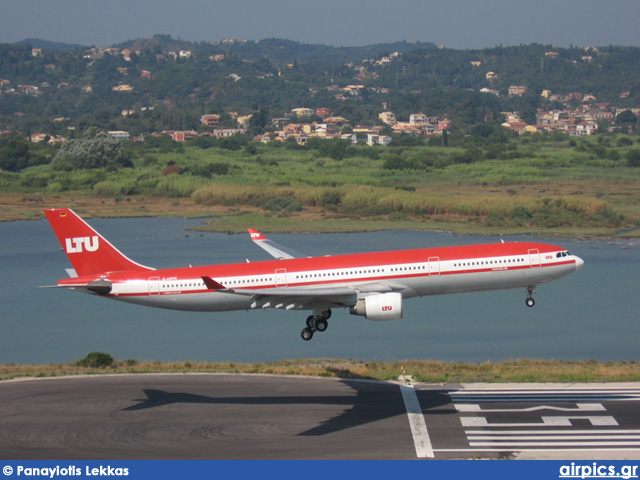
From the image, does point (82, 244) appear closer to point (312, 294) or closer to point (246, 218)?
point (312, 294)

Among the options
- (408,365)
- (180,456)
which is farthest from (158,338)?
(180,456)

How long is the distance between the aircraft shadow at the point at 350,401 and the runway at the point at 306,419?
66 mm

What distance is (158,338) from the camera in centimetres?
8969

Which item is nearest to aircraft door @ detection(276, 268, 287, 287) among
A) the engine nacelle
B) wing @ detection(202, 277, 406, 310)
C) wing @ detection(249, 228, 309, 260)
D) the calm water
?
wing @ detection(202, 277, 406, 310)

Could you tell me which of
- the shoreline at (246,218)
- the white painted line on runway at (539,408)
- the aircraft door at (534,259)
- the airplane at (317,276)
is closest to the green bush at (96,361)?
the airplane at (317,276)

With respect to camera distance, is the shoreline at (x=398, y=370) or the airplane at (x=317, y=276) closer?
the airplane at (x=317, y=276)

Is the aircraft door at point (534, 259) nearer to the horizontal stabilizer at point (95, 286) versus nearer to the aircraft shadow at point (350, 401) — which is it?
the aircraft shadow at point (350, 401)

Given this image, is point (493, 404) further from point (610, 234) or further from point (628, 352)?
point (610, 234)

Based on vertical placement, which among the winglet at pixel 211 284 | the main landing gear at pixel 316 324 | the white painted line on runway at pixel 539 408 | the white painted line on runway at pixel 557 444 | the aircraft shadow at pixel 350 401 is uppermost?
the winglet at pixel 211 284

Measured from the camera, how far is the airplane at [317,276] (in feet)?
183

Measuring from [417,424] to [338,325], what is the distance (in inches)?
1761

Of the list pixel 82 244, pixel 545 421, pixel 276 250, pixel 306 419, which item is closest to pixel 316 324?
pixel 276 250

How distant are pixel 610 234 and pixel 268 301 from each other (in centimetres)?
9581

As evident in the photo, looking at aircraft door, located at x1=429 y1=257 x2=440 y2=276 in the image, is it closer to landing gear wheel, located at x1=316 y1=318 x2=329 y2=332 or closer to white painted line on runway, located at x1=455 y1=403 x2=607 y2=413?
landing gear wheel, located at x1=316 y1=318 x2=329 y2=332
